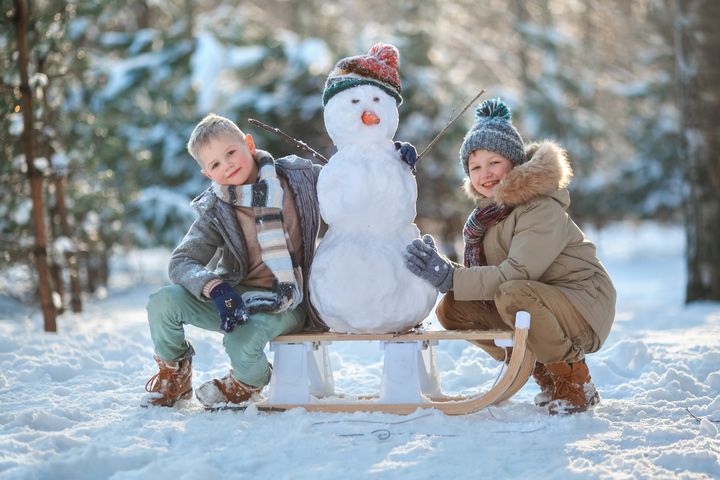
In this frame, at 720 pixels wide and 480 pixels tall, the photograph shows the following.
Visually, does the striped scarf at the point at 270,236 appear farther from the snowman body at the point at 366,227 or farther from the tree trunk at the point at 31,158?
the tree trunk at the point at 31,158

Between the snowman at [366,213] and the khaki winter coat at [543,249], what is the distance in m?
0.26

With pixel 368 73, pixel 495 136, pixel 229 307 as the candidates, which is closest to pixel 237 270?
pixel 229 307

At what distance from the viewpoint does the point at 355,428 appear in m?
3.04

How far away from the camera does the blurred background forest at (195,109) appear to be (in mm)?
6188

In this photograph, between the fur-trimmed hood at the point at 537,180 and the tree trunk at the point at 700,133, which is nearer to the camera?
the fur-trimmed hood at the point at 537,180

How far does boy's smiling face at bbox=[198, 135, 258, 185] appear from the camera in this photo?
3.49m

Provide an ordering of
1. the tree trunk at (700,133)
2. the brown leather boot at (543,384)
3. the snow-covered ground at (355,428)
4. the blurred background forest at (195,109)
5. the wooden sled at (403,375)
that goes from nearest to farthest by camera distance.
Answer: the snow-covered ground at (355,428) → the wooden sled at (403,375) → the brown leather boot at (543,384) → the blurred background forest at (195,109) → the tree trunk at (700,133)

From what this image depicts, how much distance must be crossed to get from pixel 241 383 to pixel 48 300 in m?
2.58

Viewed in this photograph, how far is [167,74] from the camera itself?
9.66 m

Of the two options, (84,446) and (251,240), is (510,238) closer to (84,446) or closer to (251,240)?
(251,240)

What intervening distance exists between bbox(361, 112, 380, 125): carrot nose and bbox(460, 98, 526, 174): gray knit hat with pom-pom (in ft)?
1.37

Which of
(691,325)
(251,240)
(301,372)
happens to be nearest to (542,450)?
(301,372)

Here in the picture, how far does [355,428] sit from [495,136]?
55.0 inches

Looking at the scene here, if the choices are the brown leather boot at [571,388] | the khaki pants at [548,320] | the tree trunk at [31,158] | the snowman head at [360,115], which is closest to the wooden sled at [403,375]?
the khaki pants at [548,320]
